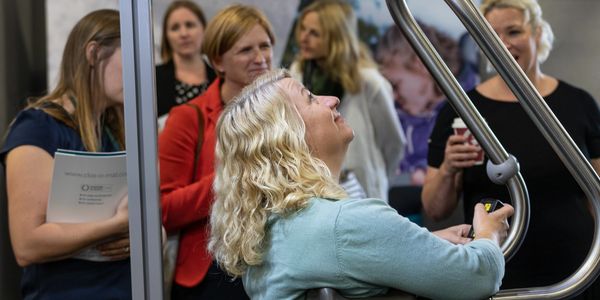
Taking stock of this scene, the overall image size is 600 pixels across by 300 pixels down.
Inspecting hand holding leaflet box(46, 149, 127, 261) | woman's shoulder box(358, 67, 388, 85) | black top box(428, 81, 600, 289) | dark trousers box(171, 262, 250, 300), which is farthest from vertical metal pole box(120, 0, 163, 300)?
woman's shoulder box(358, 67, 388, 85)

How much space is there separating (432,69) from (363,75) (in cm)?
197

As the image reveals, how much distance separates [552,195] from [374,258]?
1091 mm

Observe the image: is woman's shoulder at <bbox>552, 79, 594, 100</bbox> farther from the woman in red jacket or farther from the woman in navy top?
the woman in navy top

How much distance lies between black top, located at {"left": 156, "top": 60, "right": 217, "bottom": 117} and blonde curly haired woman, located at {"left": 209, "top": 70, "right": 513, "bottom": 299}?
1.60 metres

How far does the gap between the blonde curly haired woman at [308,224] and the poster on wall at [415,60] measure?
8.07 ft

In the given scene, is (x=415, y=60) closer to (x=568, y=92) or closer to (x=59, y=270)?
(x=568, y=92)

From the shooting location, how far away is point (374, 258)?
1669mm

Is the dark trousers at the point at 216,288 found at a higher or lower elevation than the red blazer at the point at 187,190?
lower

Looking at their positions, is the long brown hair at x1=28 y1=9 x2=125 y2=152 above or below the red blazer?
above

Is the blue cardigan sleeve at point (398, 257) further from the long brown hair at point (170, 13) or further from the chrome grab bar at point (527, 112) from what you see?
the long brown hair at point (170, 13)

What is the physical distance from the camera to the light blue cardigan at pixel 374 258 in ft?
5.49

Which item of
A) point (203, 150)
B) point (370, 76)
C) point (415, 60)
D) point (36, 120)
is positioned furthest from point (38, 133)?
point (415, 60)

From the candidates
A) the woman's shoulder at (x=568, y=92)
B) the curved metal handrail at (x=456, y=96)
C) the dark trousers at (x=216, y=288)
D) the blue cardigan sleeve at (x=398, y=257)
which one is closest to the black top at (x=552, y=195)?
the woman's shoulder at (x=568, y=92)

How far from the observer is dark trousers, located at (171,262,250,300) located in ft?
8.20
